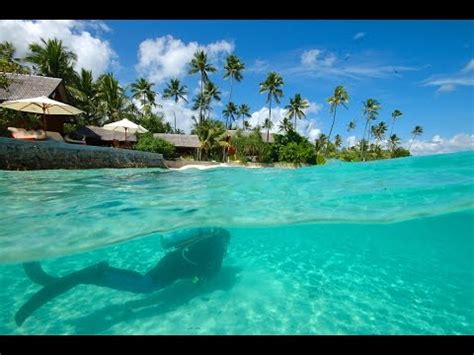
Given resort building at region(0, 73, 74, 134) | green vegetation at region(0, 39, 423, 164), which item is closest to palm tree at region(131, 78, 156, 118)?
green vegetation at region(0, 39, 423, 164)

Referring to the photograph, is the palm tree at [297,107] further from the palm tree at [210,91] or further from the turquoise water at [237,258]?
the turquoise water at [237,258]

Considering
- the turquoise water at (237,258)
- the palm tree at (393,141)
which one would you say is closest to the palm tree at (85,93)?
the turquoise water at (237,258)

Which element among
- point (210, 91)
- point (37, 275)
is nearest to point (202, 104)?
point (210, 91)

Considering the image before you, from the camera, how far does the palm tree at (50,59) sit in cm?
3512

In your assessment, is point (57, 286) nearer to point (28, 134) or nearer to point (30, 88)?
point (28, 134)

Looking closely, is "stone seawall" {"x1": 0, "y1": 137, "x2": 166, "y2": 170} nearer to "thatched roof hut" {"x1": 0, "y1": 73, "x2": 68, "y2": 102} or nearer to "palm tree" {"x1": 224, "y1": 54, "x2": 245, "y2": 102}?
"thatched roof hut" {"x1": 0, "y1": 73, "x2": 68, "y2": 102}

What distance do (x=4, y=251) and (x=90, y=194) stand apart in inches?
130

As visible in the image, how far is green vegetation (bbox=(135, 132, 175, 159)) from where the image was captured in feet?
116

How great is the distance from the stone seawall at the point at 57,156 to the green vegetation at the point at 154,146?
35.1ft

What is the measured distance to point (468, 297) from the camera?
9.23m

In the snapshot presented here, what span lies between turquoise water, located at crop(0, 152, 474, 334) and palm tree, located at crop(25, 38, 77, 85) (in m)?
29.1

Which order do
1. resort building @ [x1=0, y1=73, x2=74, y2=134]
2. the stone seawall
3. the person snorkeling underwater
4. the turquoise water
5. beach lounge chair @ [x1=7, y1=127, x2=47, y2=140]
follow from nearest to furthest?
1. the person snorkeling underwater
2. the turquoise water
3. the stone seawall
4. beach lounge chair @ [x1=7, y1=127, x2=47, y2=140]
5. resort building @ [x1=0, y1=73, x2=74, y2=134]

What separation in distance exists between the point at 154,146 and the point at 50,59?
1642 centimetres
